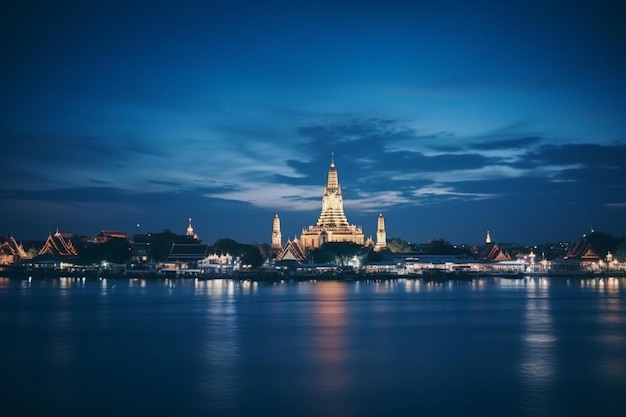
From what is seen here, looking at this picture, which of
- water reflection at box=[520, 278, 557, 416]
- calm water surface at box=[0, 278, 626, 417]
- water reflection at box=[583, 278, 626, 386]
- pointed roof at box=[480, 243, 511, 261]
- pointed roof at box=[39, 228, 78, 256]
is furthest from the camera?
pointed roof at box=[480, 243, 511, 261]

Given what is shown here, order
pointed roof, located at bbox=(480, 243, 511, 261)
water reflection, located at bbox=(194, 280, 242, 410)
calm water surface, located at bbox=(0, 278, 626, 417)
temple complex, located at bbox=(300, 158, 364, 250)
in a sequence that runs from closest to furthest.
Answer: calm water surface, located at bbox=(0, 278, 626, 417) → water reflection, located at bbox=(194, 280, 242, 410) → temple complex, located at bbox=(300, 158, 364, 250) → pointed roof, located at bbox=(480, 243, 511, 261)

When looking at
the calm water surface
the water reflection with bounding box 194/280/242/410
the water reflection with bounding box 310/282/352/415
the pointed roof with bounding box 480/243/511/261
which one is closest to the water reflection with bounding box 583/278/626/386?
the calm water surface

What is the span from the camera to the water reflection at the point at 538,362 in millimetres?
14696

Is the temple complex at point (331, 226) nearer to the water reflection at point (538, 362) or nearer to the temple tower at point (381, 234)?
the temple tower at point (381, 234)

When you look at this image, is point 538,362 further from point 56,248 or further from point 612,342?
point 56,248

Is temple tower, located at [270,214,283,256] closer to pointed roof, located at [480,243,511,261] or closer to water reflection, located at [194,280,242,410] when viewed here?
pointed roof, located at [480,243,511,261]

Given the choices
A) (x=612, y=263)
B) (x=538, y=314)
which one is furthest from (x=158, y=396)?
(x=612, y=263)

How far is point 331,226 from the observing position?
89.4m

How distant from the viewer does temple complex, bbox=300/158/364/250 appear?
3484 inches

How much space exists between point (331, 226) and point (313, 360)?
7032cm

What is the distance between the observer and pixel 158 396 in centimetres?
1503

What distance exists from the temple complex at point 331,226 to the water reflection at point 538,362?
5768 cm

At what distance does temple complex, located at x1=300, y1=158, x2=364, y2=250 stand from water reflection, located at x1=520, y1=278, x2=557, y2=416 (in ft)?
189

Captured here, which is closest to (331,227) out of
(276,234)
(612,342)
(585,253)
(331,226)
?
(331,226)
